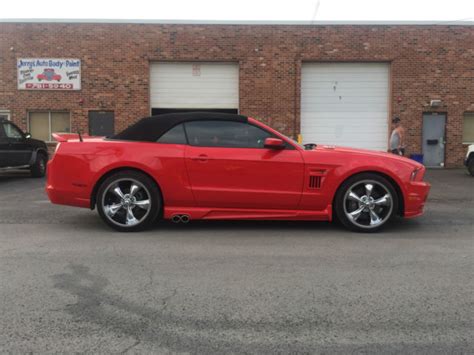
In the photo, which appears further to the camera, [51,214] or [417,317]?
[51,214]

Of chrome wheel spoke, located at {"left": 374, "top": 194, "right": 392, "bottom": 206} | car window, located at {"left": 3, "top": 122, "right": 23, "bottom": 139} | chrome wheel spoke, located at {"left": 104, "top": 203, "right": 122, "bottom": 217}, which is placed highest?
car window, located at {"left": 3, "top": 122, "right": 23, "bottom": 139}

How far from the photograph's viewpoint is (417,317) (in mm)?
3445

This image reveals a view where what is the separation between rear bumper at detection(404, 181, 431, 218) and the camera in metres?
6.20

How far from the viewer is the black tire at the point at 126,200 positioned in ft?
20.1

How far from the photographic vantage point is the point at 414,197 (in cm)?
621

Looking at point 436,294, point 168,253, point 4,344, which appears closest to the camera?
point 4,344

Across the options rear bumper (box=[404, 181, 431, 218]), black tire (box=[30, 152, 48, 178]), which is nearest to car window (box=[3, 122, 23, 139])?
black tire (box=[30, 152, 48, 178])

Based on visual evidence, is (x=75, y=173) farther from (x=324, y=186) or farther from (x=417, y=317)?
(x=417, y=317)

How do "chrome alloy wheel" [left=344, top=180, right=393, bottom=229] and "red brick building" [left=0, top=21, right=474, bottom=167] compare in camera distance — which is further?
"red brick building" [left=0, top=21, right=474, bottom=167]

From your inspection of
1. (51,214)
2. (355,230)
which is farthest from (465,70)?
(51,214)

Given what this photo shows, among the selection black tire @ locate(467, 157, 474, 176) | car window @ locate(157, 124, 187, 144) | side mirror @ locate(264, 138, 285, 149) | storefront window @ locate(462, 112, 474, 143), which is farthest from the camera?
storefront window @ locate(462, 112, 474, 143)

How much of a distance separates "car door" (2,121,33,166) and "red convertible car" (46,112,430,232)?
693 centimetres

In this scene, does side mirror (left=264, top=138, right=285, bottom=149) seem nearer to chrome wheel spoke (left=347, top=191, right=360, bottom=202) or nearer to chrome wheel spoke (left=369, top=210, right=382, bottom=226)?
chrome wheel spoke (left=347, top=191, right=360, bottom=202)

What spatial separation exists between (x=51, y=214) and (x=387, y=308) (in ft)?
19.1
